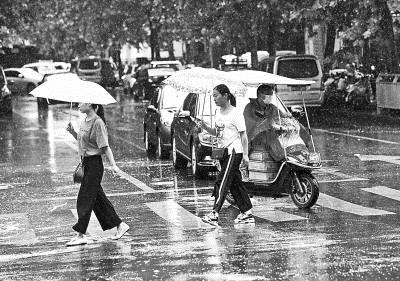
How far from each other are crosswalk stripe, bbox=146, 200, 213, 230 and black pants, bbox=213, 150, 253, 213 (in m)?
0.36

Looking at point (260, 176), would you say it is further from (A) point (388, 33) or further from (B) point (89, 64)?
(B) point (89, 64)

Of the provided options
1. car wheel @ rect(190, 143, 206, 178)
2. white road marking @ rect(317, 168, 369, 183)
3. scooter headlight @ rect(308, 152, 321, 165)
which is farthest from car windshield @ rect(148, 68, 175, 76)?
scooter headlight @ rect(308, 152, 321, 165)

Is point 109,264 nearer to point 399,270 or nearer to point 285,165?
point 399,270

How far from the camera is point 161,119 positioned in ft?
72.2

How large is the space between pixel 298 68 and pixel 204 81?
18124mm

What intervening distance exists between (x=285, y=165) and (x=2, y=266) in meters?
4.86

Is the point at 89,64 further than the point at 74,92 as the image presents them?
Yes

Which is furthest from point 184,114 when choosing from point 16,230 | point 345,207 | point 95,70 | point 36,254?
point 95,70

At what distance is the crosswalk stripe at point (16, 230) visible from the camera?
12.2 meters

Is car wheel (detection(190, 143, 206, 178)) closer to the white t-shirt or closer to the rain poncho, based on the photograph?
the rain poncho

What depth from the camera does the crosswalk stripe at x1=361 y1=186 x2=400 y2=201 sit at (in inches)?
591

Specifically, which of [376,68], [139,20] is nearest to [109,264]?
[376,68]

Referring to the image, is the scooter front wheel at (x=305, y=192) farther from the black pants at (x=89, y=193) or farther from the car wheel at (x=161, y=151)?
the car wheel at (x=161, y=151)

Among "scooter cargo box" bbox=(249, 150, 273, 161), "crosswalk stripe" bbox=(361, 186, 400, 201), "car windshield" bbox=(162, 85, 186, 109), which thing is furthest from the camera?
"car windshield" bbox=(162, 85, 186, 109)
